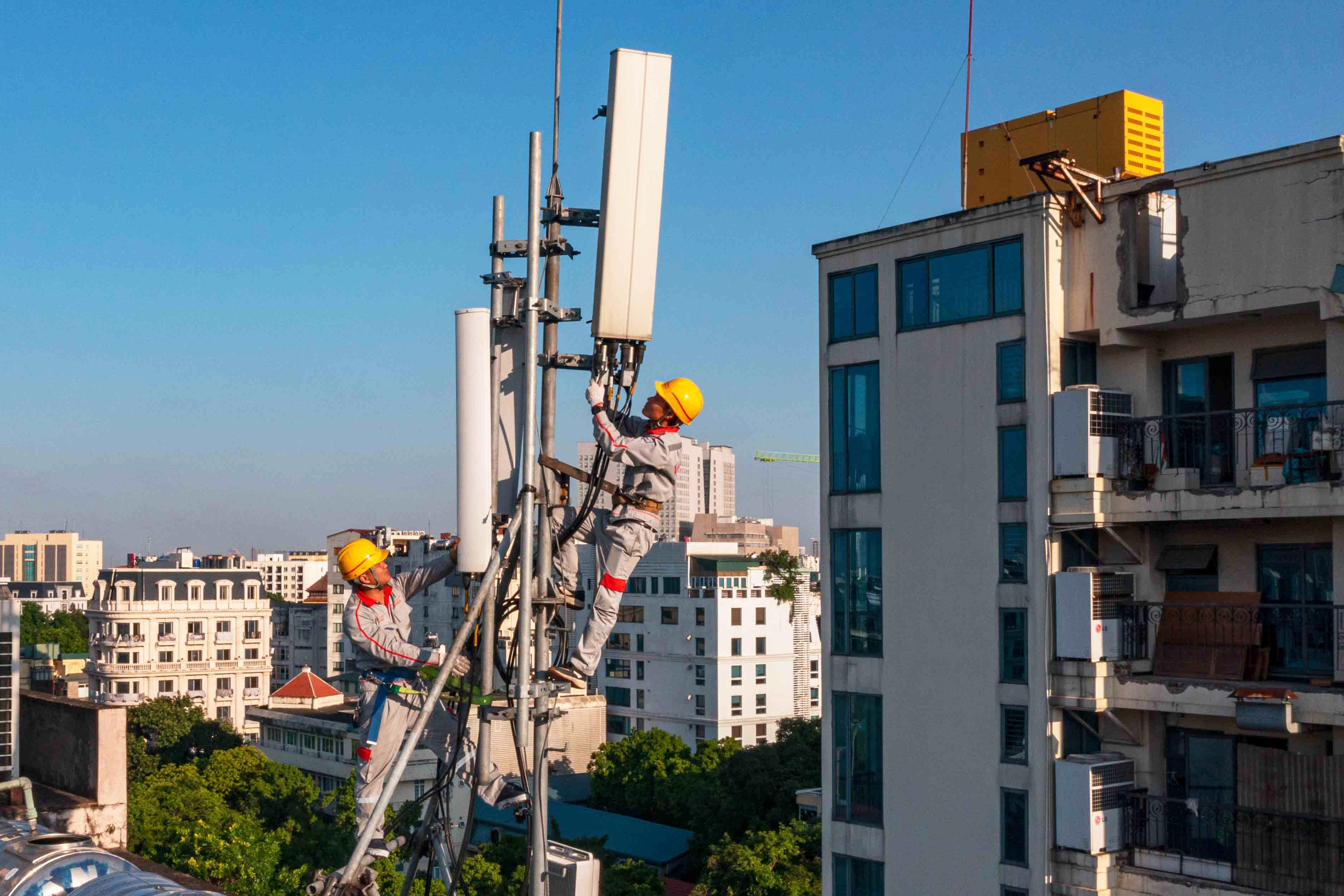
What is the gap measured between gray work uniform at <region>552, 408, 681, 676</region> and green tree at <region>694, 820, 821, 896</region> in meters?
37.3

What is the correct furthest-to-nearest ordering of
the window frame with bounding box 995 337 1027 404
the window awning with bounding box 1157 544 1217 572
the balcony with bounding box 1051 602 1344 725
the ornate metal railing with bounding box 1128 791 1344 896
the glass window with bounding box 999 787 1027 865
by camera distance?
the window frame with bounding box 995 337 1027 404
the glass window with bounding box 999 787 1027 865
the window awning with bounding box 1157 544 1217 572
the balcony with bounding box 1051 602 1344 725
the ornate metal railing with bounding box 1128 791 1344 896

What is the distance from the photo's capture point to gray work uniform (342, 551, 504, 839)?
10727mm

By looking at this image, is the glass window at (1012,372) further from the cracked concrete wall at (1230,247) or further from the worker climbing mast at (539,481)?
the worker climbing mast at (539,481)

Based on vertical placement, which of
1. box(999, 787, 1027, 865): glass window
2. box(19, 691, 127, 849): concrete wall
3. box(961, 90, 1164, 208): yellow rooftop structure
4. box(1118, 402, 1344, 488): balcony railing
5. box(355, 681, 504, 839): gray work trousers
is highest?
box(961, 90, 1164, 208): yellow rooftop structure

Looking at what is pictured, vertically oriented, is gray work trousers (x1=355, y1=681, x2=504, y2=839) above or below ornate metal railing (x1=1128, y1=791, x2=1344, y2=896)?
above

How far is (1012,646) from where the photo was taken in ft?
58.2

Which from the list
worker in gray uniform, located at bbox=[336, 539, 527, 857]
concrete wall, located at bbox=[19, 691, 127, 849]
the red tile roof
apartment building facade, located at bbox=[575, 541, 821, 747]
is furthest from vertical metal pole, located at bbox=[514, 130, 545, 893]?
the red tile roof

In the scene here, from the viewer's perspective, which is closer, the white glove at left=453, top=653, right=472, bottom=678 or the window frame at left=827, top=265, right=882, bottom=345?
the white glove at left=453, top=653, right=472, bottom=678

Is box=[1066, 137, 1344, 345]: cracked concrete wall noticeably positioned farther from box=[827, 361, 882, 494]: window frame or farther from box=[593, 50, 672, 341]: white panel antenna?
box=[593, 50, 672, 341]: white panel antenna

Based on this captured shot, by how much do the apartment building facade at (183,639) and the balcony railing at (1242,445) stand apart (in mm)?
97171

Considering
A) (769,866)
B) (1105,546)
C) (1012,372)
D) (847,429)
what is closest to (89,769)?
(847,429)

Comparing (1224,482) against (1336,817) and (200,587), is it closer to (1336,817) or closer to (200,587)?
(1336,817)

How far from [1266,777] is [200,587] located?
A: 10494cm

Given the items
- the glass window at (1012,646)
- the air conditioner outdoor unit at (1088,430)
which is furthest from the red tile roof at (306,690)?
the air conditioner outdoor unit at (1088,430)
